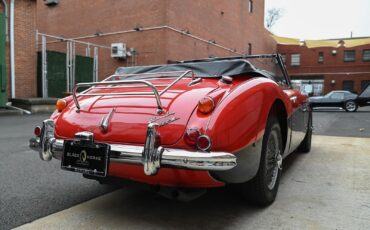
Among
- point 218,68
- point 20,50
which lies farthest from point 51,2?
point 218,68

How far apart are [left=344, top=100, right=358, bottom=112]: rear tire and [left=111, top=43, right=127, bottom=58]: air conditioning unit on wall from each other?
12298 millimetres

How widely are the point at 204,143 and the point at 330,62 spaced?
131 feet

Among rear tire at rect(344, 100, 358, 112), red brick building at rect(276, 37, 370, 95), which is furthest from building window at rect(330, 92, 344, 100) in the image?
red brick building at rect(276, 37, 370, 95)

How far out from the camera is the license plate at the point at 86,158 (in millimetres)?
2617

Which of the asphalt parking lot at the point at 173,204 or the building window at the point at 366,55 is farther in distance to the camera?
the building window at the point at 366,55

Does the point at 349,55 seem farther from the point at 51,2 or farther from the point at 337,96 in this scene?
the point at 51,2

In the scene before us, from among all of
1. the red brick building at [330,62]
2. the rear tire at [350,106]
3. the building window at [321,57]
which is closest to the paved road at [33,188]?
the rear tire at [350,106]

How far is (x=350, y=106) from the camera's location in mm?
19938

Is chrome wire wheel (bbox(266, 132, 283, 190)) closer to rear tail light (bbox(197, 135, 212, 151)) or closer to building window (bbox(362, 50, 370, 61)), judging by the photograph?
rear tail light (bbox(197, 135, 212, 151))

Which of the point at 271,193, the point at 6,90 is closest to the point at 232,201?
the point at 271,193

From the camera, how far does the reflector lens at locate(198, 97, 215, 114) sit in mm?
2574

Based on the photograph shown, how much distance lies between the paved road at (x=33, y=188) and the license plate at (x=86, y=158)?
0.59 metres

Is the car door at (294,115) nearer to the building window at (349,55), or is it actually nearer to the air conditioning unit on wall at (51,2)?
the air conditioning unit on wall at (51,2)

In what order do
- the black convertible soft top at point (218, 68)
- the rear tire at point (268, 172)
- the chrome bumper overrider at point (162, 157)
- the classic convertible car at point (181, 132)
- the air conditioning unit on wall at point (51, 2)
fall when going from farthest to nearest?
1. the air conditioning unit on wall at point (51, 2)
2. the black convertible soft top at point (218, 68)
3. the rear tire at point (268, 172)
4. the classic convertible car at point (181, 132)
5. the chrome bumper overrider at point (162, 157)
